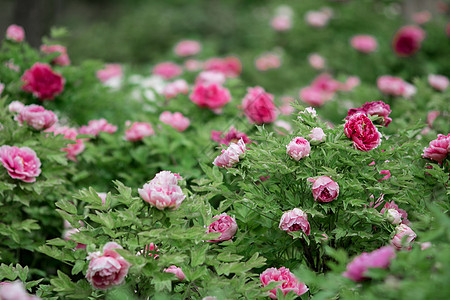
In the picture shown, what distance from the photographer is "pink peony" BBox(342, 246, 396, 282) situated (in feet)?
3.46

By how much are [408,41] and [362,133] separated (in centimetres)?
296

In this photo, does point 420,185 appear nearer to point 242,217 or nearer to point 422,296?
point 242,217

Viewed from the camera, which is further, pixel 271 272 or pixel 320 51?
pixel 320 51

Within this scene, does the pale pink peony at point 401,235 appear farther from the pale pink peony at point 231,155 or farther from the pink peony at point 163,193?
the pink peony at point 163,193

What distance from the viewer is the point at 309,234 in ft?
4.75

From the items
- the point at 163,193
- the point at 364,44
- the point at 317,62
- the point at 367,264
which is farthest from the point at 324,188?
the point at 317,62

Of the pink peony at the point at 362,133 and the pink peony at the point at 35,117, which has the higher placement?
the pink peony at the point at 362,133

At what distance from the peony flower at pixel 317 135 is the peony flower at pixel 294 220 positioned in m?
0.23

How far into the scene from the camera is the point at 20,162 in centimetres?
176

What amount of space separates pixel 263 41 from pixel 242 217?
461 cm

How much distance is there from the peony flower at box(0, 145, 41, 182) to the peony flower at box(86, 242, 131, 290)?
715 millimetres

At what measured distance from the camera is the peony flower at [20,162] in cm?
172

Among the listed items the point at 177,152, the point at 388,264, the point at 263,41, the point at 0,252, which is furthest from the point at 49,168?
the point at 263,41

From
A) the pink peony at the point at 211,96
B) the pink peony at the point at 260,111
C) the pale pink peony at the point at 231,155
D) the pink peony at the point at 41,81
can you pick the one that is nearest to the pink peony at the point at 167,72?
the pink peony at the point at 211,96
